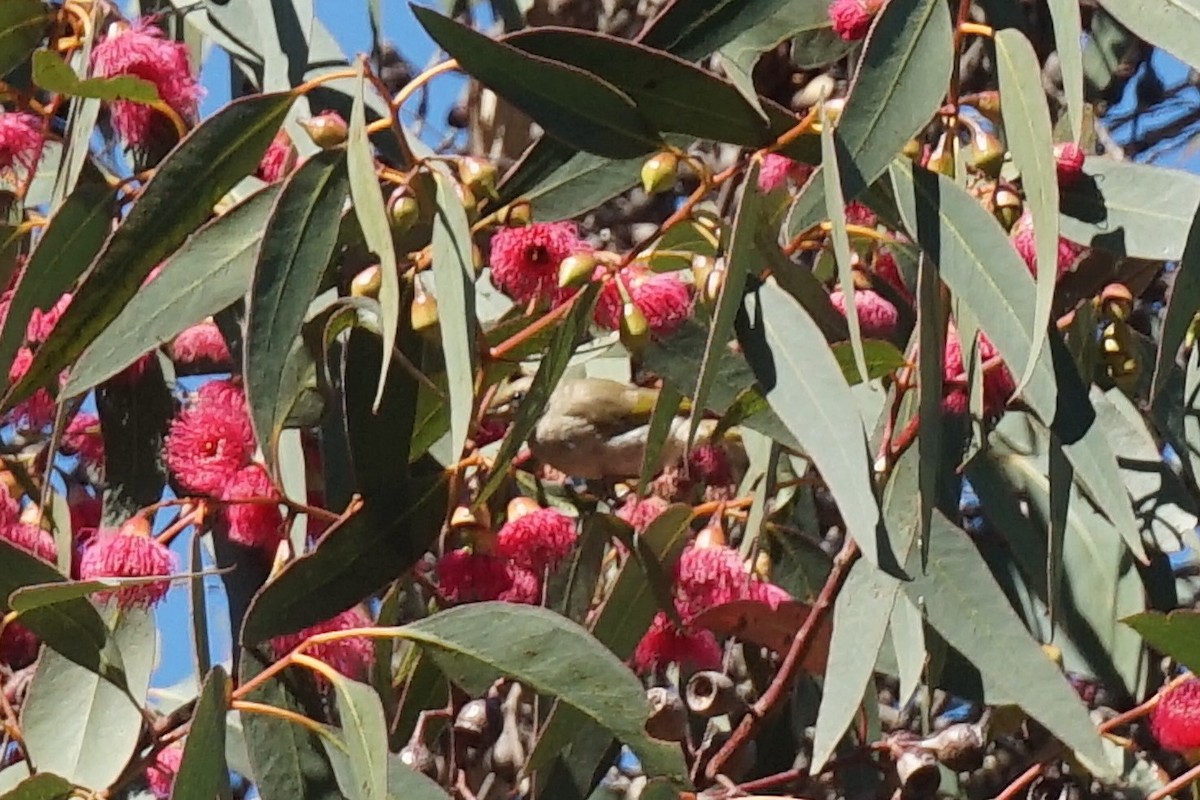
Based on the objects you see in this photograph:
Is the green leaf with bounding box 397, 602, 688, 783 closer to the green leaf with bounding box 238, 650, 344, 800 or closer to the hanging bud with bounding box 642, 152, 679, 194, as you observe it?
the green leaf with bounding box 238, 650, 344, 800

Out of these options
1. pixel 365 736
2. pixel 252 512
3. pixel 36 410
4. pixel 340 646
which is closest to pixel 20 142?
pixel 36 410

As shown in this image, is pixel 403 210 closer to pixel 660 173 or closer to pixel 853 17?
pixel 660 173

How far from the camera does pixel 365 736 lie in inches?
37.8

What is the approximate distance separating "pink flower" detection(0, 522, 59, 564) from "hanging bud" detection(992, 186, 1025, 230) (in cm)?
63

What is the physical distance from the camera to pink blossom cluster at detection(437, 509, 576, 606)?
119 centimetres

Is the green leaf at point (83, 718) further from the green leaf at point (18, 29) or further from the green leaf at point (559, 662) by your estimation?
the green leaf at point (18, 29)

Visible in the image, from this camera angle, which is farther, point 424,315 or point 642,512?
point 642,512

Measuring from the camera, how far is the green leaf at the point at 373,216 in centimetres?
89

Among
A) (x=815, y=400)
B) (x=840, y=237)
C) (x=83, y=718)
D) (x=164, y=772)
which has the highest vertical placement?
(x=840, y=237)

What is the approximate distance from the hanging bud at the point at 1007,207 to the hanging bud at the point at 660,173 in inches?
8.0

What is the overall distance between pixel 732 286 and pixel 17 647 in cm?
68

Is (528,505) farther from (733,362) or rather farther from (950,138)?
(950,138)

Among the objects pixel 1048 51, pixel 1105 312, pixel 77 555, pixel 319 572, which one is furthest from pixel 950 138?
pixel 1048 51

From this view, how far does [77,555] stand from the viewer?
137cm
